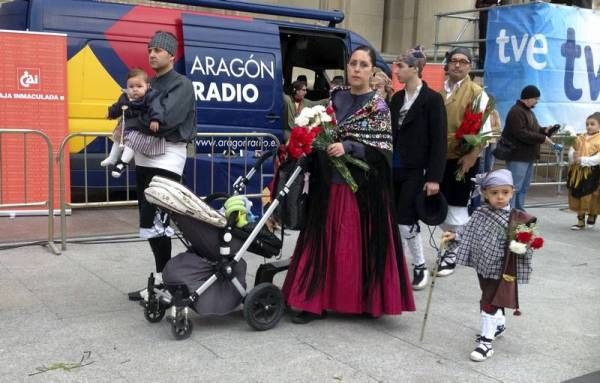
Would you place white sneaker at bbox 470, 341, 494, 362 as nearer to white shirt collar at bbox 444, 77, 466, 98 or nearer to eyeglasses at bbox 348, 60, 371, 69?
eyeglasses at bbox 348, 60, 371, 69

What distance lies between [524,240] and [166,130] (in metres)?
2.37

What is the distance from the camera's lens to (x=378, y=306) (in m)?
4.61

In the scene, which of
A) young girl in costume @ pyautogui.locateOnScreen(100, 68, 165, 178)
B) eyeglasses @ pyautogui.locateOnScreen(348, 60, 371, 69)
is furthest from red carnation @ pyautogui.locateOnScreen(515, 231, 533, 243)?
young girl in costume @ pyautogui.locateOnScreen(100, 68, 165, 178)

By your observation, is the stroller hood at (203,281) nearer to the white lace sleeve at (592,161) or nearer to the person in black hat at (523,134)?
the person in black hat at (523,134)

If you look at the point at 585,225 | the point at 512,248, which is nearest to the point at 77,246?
the point at 512,248

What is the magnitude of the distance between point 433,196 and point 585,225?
14.8 ft

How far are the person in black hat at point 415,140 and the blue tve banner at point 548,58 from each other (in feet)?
20.6

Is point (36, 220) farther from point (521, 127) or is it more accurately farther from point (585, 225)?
point (585, 225)

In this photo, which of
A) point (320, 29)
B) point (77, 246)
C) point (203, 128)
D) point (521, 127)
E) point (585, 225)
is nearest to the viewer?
point (77, 246)

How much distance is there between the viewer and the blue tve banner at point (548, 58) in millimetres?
11086

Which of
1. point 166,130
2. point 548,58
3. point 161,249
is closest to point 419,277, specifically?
point 161,249

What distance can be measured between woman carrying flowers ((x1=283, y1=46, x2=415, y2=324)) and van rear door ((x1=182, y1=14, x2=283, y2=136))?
4.03m

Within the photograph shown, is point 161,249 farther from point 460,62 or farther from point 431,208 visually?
point 460,62

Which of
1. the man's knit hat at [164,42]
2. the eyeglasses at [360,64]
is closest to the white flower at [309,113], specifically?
the eyeglasses at [360,64]
